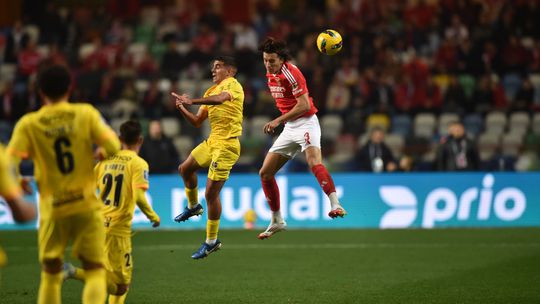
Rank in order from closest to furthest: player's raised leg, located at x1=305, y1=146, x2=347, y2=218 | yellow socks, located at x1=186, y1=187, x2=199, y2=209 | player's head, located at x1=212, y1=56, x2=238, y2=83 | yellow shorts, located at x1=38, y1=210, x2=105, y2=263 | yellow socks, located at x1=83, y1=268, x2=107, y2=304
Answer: yellow shorts, located at x1=38, y1=210, x2=105, y2=263, yellow socks, located at x1=83, y1=268, x2=107, y2=304, player's raised leg, located at x1=305, y1=146, x2=347, y2=218, player's head, located at x1=212, y1=56, x2=238, y2=83, yellow socks, located at x1=186, y1=187, x2=199, y2=209

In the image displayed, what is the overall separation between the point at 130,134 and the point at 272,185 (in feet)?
8.87

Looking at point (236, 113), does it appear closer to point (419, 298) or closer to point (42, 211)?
point (419, 298)

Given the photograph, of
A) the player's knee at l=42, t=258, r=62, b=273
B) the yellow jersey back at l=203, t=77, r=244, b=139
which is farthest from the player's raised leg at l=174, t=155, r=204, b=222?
the player's knee at l=42, t=258, r=62, b=273

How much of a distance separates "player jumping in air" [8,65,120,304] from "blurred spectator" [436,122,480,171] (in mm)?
12130

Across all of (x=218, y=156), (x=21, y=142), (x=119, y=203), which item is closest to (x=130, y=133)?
(x=119, y=203)

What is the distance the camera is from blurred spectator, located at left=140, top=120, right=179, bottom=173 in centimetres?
1809

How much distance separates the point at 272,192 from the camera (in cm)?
1080

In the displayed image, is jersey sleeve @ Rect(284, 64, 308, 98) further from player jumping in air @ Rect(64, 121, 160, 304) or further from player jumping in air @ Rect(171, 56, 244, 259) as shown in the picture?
player jumping in air @ Rect(64, 121, 160, 304)

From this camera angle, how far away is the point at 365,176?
1770cm

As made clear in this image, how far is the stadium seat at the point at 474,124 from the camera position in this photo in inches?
A: 798

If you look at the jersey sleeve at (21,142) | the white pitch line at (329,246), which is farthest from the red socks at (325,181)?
the white pitch line at (329,246)

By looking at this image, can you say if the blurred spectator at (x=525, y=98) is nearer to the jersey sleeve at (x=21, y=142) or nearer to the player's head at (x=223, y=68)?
the player's head at (x=223, y=68)

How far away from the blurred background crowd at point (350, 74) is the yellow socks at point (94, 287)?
10.8 meters

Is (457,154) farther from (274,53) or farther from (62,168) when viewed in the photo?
(62,168)
